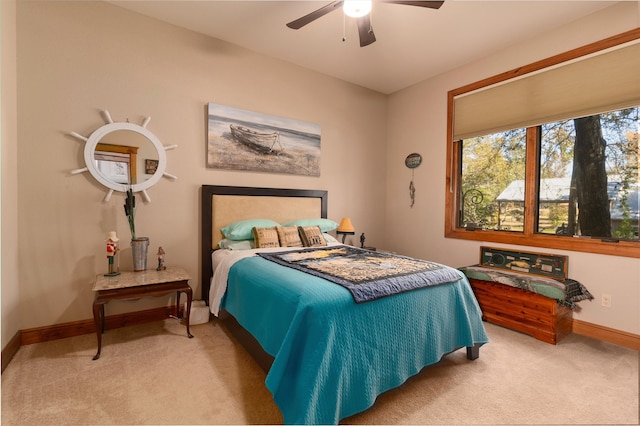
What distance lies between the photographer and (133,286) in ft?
7.23

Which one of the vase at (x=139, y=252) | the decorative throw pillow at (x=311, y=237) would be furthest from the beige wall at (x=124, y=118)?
the decorative throw pillow at (x=311, y=237)

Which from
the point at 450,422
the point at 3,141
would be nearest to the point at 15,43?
the point at 3,141

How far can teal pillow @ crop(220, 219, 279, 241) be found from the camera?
2934 millimetres

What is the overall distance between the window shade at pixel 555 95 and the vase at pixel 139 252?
3642 millimetres

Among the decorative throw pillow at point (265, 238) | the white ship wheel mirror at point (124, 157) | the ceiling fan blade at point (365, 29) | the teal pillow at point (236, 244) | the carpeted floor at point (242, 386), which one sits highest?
the ceiling fan blade at point (365, 29)

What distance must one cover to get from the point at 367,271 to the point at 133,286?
1767mm

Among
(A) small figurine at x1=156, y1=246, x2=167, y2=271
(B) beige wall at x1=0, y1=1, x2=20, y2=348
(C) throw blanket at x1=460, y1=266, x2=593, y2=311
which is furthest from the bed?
(B) beige wall at x1=0, y1=1, x2=20, y2=348

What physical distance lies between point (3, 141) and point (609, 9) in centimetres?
487

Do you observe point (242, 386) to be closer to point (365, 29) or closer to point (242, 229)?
point (242, 229)

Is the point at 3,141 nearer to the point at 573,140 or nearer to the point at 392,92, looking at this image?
the point at 392,92

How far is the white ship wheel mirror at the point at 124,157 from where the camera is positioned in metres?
2.49

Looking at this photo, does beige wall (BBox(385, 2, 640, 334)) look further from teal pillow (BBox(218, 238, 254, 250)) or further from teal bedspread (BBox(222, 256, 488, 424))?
teal pillow (BBox(218, 238, 254, 250))

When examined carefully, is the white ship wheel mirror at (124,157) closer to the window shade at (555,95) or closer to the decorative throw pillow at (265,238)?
the decorative throw pillow at (265,238)

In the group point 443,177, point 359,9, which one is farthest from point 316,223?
point 359,9
